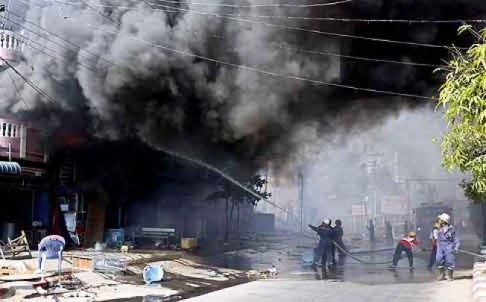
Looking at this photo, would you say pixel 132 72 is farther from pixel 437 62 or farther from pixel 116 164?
pixel 437 62

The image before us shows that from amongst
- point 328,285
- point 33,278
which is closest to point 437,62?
point 328,285

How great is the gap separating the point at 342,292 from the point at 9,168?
1033 cm

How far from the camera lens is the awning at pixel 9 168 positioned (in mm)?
16297

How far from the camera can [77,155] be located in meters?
20.1

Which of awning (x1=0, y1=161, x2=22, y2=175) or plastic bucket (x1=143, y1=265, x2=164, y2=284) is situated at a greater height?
awning (x1=0, y1=161, x2=22, y2=175)

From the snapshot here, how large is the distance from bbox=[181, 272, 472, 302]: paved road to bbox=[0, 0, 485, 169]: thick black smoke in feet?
19.1

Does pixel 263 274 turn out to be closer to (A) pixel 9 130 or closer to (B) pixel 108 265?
(B) pixel 108 265

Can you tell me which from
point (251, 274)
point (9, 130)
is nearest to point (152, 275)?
point (251, 274)

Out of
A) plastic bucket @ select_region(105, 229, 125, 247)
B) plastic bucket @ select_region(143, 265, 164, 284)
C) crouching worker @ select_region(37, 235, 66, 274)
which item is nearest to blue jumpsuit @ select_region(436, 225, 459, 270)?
plastic bucket @ select_region(143, 265, 164, 284)

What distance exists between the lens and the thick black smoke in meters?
15.2

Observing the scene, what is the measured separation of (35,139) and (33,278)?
8723 millimetres

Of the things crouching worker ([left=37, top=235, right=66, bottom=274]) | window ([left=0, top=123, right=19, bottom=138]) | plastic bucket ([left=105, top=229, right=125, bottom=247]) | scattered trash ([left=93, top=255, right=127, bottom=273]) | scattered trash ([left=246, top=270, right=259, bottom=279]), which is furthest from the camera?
plastic bucket ([left=105, top=229, right=125, bottom=247])

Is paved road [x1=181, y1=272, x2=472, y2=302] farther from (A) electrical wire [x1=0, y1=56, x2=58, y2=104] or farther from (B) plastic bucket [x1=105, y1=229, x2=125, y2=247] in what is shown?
(A) electrical wire [x1=0, y1=56, x2=58, y2=104]

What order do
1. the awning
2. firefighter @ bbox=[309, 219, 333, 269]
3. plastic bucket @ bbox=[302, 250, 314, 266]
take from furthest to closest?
the awning → plastic bucket @ bbox=[302, 250, 314, 266] → firefighter @ bbox=[309, 219, 333, 269]
